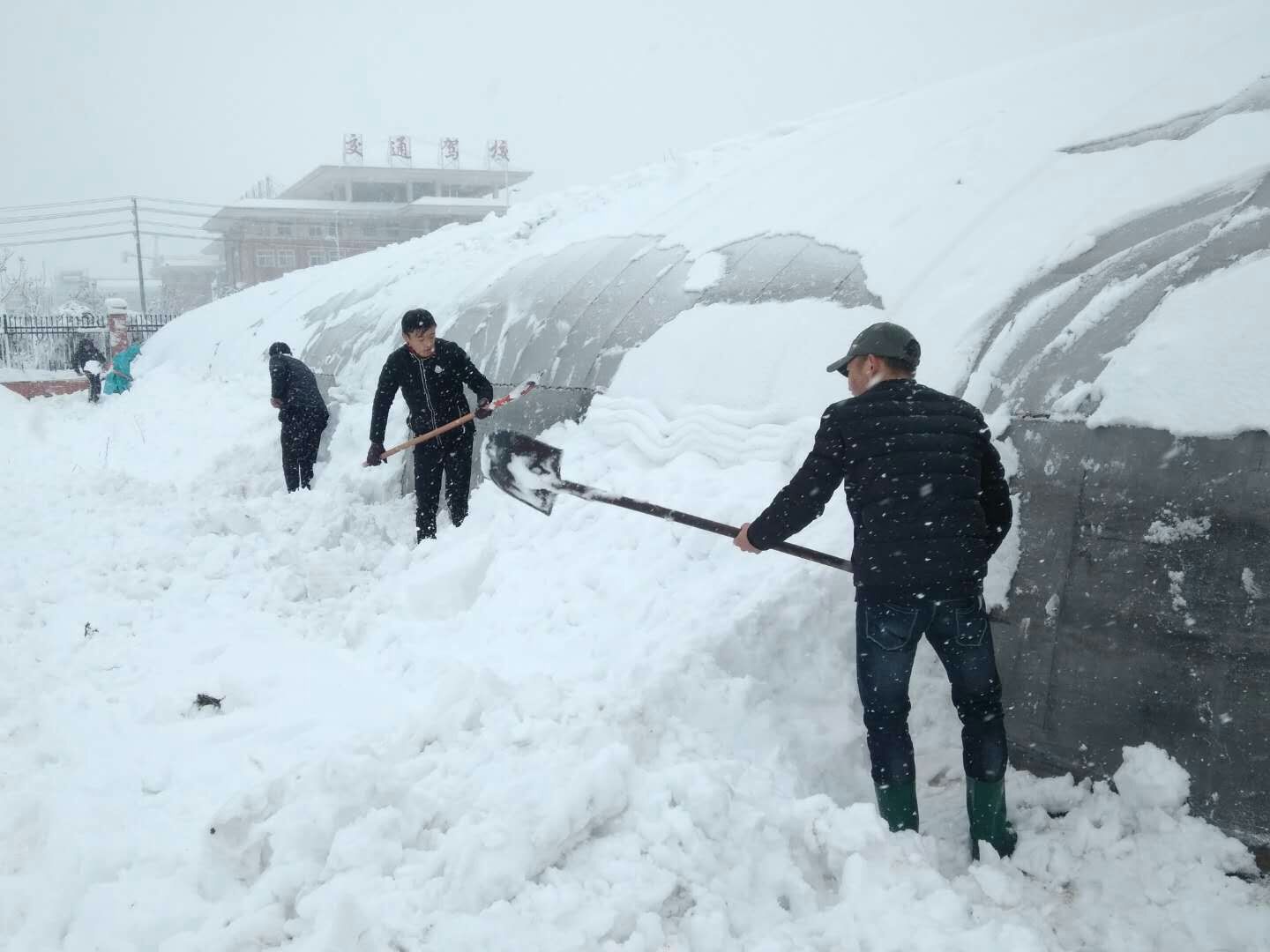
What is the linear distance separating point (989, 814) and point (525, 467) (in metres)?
2.61

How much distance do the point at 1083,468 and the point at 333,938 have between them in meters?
2.99

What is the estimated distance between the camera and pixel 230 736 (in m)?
3.79

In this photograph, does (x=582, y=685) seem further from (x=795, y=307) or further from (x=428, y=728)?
(x=795, y=307)

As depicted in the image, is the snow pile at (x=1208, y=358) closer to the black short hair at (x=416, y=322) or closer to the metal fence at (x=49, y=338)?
the black short hair at (x=416, y=322)

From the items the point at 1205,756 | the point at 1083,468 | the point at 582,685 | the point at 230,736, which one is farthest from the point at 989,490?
the point at 230,736

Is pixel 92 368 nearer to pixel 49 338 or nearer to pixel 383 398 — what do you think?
pixel 383 398

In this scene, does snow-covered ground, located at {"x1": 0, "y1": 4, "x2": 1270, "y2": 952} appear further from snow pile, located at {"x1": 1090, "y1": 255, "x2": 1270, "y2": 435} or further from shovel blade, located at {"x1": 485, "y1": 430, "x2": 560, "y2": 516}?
shovel blade, located at {"x1": 485, "y1": 430, "x2": 560, "y2": 516}

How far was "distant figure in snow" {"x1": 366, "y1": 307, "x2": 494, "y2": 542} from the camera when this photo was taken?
240 inches

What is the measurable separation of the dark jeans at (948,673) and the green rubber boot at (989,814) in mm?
38

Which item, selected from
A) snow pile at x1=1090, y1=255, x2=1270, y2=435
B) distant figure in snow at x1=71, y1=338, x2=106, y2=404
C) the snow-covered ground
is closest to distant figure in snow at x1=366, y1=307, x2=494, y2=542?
the snow-covered ground

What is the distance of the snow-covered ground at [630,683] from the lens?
2.61 meters

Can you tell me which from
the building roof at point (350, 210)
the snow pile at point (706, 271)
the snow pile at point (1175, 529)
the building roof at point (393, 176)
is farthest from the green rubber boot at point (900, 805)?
the building roof at point (393, 176)

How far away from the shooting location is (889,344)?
3027 mm

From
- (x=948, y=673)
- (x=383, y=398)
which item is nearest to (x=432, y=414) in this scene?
(x=383, y=398)
